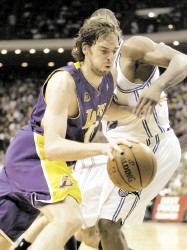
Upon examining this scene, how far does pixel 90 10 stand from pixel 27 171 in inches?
641

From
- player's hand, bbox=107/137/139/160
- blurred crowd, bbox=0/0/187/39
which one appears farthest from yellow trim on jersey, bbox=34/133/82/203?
blurred crowd, bbox=0/0/187/39

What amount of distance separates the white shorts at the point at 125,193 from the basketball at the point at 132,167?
3.24ft

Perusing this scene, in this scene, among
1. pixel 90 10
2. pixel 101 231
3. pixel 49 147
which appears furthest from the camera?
pixel 90 10

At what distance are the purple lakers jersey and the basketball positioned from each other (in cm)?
49

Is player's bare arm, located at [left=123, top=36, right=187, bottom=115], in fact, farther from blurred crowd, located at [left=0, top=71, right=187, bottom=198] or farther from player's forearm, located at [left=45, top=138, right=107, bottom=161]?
blurred crowd, located at [left=0, top=71, right=187, bottom=198]

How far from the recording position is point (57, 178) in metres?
3.02

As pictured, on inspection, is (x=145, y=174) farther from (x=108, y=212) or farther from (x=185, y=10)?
(x=185, y=10)

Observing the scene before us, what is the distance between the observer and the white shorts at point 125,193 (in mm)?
3904

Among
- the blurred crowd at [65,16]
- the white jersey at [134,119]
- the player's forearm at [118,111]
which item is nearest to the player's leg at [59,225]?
the player's forearm at [118,111]

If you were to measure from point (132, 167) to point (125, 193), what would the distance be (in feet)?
3.62

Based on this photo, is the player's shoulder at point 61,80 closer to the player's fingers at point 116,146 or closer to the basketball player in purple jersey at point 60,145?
the basketball player in purple jersey at point 60,145

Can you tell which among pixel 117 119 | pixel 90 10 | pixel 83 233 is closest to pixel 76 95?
pixel 117 119

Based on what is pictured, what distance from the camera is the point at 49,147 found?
2850 millimetres

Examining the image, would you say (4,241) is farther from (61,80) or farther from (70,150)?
(61,80)
